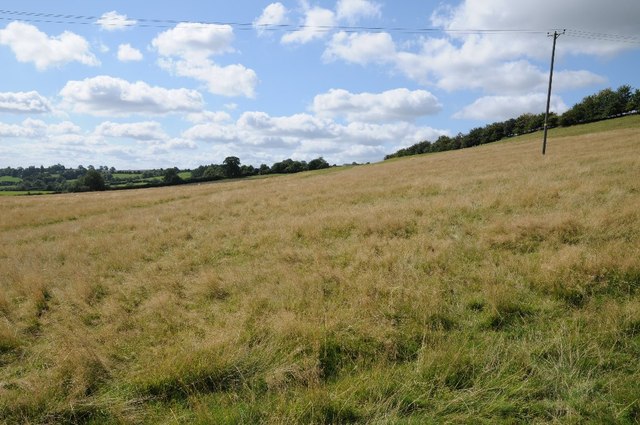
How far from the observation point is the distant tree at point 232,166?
10888 centimetres

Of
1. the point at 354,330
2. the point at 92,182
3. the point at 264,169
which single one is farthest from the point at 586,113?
the point at 92,182

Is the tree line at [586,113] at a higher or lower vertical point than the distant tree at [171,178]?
higher

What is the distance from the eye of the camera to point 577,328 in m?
4.46

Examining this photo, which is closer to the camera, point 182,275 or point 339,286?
point 339,286

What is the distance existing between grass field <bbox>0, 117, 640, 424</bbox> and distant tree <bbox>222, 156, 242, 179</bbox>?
101 meters

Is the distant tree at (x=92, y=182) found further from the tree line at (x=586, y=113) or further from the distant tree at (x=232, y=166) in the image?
the tree line at (x=586, y=113)

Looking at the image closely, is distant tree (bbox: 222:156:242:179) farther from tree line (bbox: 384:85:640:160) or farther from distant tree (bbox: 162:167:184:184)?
tree line (bbox: 384:85:640:160)

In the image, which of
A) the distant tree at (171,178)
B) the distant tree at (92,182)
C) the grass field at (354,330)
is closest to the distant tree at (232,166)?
the distant tree at (171,178)

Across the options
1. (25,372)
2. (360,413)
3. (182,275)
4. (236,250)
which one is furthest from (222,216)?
(360,413)

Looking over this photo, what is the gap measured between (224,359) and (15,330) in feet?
14.0

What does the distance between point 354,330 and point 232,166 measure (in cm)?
11034

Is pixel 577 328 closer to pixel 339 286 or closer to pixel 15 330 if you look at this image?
pixel 339 286

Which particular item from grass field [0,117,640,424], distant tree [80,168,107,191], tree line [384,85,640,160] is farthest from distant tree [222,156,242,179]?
grass field [0,117,640,424]

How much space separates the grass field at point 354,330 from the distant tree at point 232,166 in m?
101
